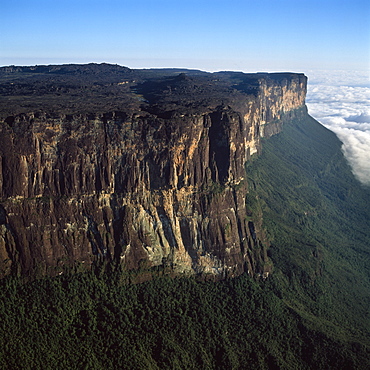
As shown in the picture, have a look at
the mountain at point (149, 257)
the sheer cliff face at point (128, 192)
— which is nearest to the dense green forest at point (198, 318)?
the mountain at point (149, 257)

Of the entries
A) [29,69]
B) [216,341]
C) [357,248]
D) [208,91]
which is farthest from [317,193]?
[29,69]

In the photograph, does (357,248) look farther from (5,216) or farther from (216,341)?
(5,216)

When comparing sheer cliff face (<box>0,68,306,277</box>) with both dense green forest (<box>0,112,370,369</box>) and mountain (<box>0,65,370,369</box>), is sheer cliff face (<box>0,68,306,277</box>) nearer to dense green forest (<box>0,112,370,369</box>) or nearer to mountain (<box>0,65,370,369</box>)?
mountain (<box>0,65,370,369</box>)

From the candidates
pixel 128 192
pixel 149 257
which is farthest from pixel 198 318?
pixel 128 192

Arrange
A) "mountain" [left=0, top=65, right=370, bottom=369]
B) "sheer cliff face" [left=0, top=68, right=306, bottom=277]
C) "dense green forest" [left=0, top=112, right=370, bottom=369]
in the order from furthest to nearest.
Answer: "sheer cliff face" [left=0, top=68, right=306, bottom=277], "mountain" [left=0, top=65, right=370, bottom=369], "dense green forest" [left=0, top=112, right=370, bottom=369]

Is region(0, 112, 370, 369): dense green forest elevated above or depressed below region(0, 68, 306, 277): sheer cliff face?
below

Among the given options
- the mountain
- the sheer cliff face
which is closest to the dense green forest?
the mountain
